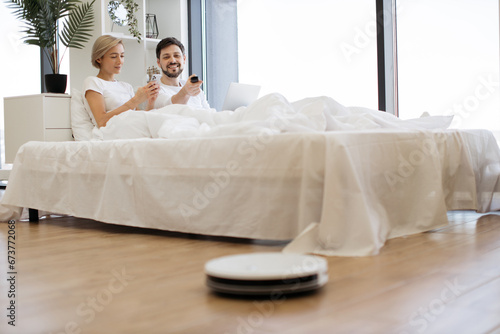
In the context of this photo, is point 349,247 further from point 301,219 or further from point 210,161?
point 210,161

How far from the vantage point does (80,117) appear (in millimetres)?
3486

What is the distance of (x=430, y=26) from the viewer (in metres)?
3.77

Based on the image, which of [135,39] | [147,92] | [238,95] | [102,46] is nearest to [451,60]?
[238,95]

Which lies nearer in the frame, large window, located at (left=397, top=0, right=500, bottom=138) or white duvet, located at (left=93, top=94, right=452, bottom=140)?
white duvet, located at (left=93, top=94, right=452, bottom=140)

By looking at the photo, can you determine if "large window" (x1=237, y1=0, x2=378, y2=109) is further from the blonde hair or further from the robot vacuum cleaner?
the robot vacuum cleaner

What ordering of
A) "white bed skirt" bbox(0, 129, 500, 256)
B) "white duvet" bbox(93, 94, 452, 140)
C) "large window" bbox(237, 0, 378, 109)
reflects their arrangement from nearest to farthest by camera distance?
1. "white bed skirt" bbox(0, 129, 500, 256)
2. "white duvet" bbox(93, 94, 452, 140)
3. "large window" bbox(237, 0, 378, 109)

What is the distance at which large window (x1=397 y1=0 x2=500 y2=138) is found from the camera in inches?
138

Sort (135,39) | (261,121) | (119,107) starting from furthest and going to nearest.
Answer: (135,39), (119,107), (261,121)

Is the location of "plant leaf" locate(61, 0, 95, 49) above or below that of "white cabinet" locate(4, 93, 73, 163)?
above

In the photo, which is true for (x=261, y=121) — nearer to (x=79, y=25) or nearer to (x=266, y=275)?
(x=266, y=275)

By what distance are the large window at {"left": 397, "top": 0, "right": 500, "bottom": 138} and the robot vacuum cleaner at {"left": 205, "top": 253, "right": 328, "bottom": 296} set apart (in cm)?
249

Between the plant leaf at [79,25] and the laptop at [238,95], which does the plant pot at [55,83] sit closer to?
the plant leaf at [79,25]

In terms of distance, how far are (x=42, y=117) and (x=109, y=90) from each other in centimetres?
43

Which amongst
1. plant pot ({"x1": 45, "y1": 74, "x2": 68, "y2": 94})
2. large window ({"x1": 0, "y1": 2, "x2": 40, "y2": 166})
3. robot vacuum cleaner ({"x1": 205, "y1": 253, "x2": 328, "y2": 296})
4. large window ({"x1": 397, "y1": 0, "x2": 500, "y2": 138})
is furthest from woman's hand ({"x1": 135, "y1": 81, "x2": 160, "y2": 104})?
large window ({"x1": 0, "y1": 2, "x2": 40, "y2": 166})
